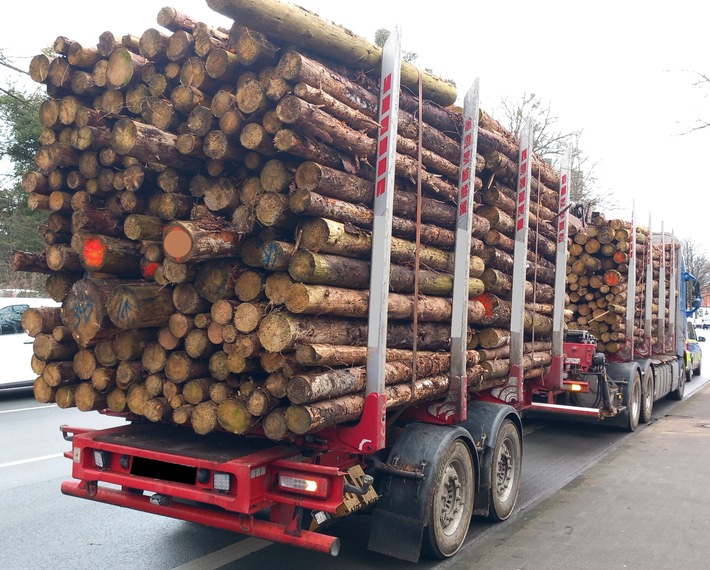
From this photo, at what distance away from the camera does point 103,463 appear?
15.3ft

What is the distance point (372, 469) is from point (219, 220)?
2091 millimetres

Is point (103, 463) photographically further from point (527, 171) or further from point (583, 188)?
point (583, 188)

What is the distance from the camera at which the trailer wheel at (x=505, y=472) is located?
5.86 meters

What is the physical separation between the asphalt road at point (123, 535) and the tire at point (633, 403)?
262 centimetres

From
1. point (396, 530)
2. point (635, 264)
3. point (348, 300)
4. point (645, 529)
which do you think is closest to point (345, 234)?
point (348, 300)

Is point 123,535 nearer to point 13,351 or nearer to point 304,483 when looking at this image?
point 304,483

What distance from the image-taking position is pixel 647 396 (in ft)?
38.4

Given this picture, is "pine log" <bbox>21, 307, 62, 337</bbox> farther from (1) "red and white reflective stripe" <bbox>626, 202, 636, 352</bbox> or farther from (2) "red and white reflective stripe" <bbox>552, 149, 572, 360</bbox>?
(1) "red and white reflective stripe" <bbox>626, 202, 636, 352</bbox>

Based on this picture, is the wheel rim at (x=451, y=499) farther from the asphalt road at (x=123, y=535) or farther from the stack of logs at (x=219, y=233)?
the stack of logs at (x=219, y=233)

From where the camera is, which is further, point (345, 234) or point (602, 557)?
point (602, 557)

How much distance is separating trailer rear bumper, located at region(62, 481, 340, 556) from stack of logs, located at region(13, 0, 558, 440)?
0.54 metres

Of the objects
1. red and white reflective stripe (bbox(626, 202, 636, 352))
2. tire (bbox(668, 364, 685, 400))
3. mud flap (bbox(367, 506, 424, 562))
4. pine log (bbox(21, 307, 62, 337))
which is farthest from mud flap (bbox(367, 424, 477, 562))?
tire (bbox(668, 364, 685, 400))

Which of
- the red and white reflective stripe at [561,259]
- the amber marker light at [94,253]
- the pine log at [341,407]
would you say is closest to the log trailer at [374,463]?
the pine log at [341,407]

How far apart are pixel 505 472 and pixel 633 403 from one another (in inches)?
218
